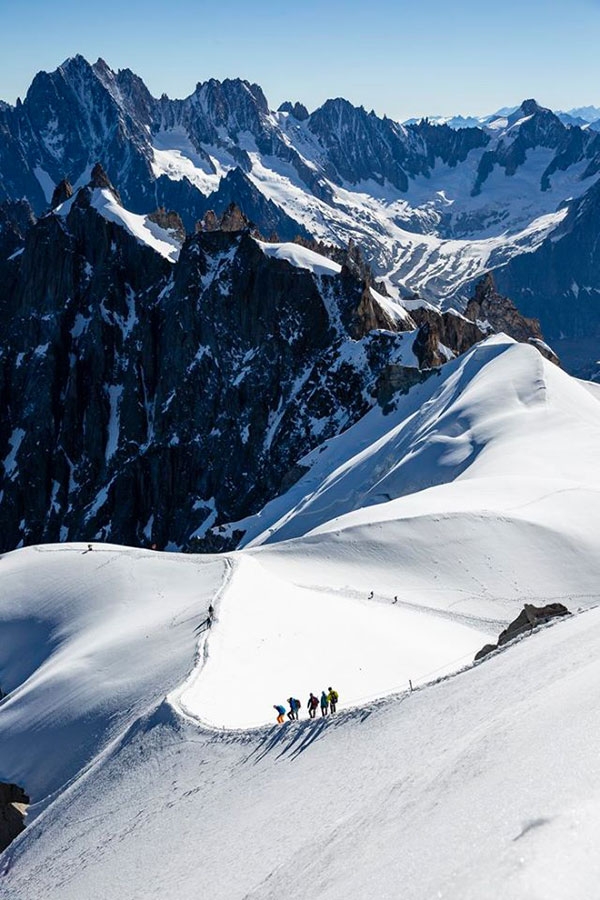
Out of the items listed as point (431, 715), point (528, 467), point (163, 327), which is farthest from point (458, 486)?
point (163, 327)

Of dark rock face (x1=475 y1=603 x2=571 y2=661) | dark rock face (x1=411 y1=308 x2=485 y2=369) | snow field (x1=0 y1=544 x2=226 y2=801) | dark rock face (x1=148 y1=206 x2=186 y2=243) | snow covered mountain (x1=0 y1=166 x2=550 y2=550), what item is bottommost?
dark rock face (x1=475 y1=603 x2=571 y2=661)

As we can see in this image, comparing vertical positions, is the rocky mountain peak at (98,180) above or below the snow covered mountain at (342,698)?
above

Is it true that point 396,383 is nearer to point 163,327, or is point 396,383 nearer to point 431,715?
point 163,327

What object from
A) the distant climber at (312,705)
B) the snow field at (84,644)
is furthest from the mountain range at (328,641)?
the distant climber at (312,705)

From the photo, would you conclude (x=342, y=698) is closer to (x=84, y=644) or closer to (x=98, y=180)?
(x=84, y=644)

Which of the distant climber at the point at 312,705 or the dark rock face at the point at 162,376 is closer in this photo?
the distant climber at the point at 312,705

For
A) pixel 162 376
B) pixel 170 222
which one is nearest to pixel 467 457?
pixel 162 376

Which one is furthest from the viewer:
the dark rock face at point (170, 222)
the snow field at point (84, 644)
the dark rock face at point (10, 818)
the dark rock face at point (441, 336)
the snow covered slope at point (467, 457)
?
the dark rock face at point (170, 222)

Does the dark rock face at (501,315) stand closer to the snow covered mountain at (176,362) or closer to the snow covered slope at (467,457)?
the snow covered mountain at (176,362)

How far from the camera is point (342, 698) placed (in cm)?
3372

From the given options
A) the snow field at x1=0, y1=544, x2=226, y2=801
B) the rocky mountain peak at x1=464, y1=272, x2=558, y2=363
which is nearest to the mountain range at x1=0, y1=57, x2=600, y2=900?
the snow field at x1=0, y1=544, x2=226, y2=801

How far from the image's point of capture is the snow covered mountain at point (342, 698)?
52.5 ft

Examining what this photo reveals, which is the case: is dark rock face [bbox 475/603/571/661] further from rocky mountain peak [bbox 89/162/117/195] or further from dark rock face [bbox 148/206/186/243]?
rocky mountain peak [bbox 89/162/117/195]

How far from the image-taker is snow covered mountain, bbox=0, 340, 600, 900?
1599 centimetres
